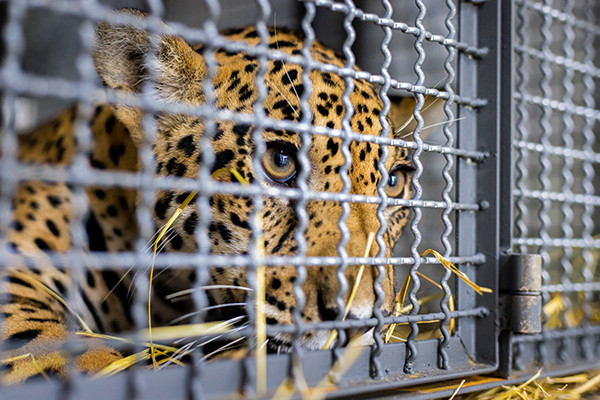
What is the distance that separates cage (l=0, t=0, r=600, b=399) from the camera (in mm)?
938

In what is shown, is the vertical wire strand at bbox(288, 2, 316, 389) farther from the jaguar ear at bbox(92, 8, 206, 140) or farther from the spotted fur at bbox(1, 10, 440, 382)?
the jaguar ear at bbox(92, 8, 206, 140)

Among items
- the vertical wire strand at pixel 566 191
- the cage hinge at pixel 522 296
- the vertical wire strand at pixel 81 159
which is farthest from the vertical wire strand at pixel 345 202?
the vertical wire strand at pixel 566 191

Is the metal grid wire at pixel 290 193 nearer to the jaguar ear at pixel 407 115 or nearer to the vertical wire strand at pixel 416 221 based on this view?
the vertical wire strand at pixel 416 221

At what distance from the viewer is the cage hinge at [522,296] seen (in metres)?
1.59

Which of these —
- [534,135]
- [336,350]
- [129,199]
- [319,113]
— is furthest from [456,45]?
[534,135]

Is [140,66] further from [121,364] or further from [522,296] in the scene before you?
[522,296]

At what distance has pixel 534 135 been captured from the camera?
13.3 feet

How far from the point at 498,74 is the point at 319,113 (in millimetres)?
542

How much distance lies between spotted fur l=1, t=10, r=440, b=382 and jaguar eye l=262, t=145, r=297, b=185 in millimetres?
13

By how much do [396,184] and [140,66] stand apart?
Answer: 988mm

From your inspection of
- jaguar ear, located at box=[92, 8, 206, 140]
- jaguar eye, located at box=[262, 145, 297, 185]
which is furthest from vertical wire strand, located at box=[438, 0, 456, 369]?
jaguar ear, located at box=[92, 8, 206, 140]

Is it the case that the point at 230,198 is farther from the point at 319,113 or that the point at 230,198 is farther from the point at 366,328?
the point at 366,328

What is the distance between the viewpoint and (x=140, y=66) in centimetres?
174

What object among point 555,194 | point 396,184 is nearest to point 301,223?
point 396,184
